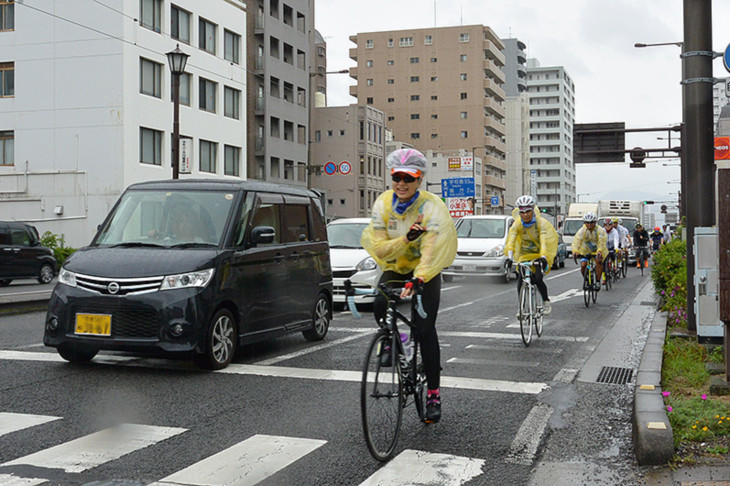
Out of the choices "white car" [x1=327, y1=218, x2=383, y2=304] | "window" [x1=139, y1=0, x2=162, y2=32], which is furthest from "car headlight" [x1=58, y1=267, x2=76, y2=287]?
"window" [x1=139, y1=0, x2=162, y2=32]

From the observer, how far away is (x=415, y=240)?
5312mm

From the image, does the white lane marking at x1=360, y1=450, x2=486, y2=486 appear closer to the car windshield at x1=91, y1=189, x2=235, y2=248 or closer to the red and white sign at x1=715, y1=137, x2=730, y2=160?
the car windshield at x1=91, y1=189, x2=235, y2=248

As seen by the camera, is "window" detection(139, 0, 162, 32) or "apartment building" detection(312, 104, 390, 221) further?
"apartment building" detection(312, 104, 390, 221)

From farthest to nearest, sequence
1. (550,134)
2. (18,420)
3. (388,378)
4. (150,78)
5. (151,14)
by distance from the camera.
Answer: (550,134) → (151,14) → (150,78) → (18,420) → (388,378)

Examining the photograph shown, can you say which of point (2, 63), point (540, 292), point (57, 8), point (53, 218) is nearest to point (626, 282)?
point (540, 292)

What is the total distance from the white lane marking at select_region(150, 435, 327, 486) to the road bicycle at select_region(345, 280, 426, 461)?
51 centimetres

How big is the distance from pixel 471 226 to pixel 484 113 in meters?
83.2

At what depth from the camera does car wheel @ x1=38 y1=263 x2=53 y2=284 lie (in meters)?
24.8

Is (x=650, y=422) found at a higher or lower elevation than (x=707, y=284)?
lower

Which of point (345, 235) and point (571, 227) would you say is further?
point (571, 227)

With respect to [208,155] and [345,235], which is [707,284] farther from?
[208,155]

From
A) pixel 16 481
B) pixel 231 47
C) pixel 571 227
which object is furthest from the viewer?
pixel 231 47

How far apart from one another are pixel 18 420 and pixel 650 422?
13.9ft

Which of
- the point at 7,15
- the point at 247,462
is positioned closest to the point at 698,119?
the point at 247,462
